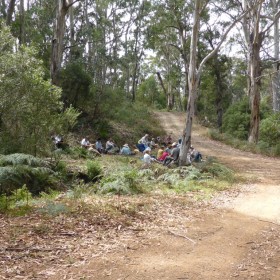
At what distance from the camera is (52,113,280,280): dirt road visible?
437 centimetres

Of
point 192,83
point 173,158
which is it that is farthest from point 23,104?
point 173,158

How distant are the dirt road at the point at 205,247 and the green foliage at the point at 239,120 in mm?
17299

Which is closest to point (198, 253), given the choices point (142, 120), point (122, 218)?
point (122, 218)

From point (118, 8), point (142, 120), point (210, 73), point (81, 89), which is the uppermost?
point (118, 8)

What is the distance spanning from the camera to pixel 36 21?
30672 millimetres

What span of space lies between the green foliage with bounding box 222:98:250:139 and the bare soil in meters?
18.3

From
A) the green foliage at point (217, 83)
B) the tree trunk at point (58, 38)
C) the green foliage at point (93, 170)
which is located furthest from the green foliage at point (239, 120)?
the green foliage at point (93, 170)

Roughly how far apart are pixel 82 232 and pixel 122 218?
1.01m

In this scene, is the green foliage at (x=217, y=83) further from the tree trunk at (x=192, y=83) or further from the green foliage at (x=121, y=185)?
the green foliage at (x=121, y=185)

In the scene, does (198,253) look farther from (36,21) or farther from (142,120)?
(36,21)

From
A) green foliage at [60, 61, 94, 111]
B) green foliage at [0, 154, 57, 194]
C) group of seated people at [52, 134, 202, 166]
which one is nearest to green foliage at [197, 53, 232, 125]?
group of seated people at [52, 134, 202, 166]

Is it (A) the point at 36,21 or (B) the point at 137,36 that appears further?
(B) the point at 137,36

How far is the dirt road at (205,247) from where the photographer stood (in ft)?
14.3

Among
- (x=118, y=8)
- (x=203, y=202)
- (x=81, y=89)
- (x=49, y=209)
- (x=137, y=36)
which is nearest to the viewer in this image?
(x=49, y=209)
